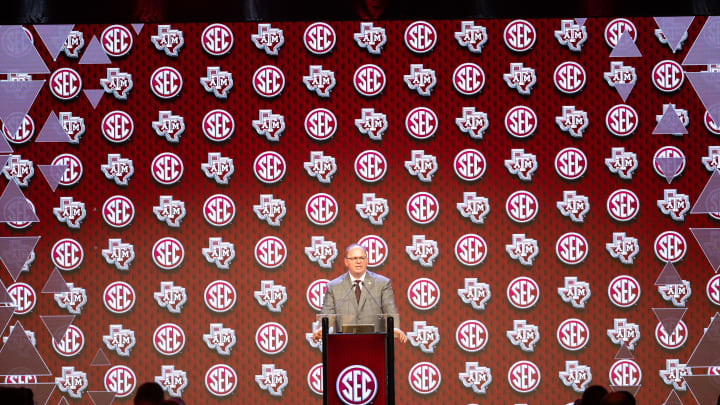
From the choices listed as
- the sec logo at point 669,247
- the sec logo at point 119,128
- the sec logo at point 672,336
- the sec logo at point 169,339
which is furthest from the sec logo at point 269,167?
the sec logo at point 672,336

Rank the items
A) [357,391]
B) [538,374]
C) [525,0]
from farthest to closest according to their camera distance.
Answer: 1. [538,374]
2. [525,0]
3. [357,391]

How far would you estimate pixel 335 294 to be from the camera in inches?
223

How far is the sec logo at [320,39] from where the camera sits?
651cm

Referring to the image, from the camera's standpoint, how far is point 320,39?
21.4ft

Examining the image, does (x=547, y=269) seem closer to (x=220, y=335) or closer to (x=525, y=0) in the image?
(x=525, y=0)

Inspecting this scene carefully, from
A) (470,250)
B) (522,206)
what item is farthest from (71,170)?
(522,206)

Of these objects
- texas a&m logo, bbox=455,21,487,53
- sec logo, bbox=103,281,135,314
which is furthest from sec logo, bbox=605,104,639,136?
sec logo, bbox=103,281,135,314

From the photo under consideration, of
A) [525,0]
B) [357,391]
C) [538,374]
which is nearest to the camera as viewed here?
[357,391]

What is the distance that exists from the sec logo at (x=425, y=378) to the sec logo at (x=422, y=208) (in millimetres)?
1197

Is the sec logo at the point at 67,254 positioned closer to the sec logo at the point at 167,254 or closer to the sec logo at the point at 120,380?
the sec logo at the point at 167,254

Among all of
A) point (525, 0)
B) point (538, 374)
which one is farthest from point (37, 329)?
point (525, 0)

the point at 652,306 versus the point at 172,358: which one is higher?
the point at 652,306

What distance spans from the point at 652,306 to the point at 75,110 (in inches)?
201

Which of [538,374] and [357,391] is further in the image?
[538,374]
